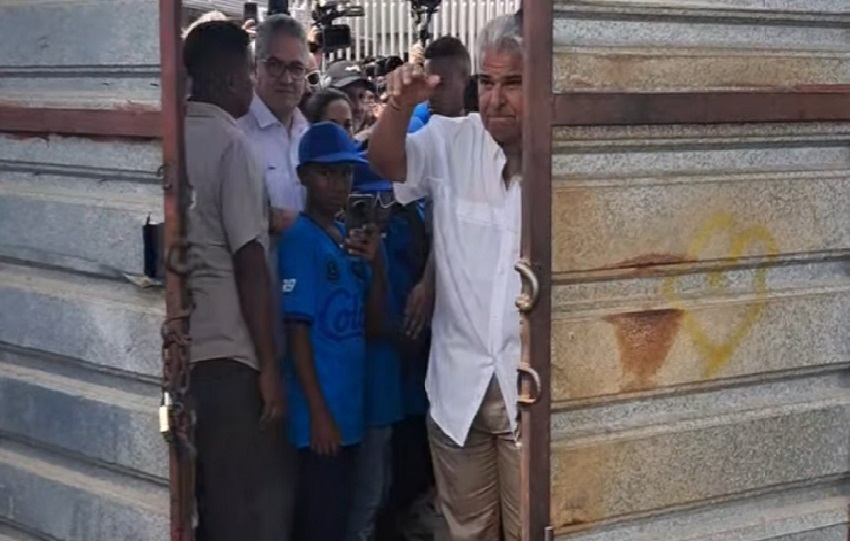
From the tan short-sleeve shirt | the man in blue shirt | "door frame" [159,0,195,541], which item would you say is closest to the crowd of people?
the tan short-sleeve shirt

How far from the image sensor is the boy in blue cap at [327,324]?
10.2 ft

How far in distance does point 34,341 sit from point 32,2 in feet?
2.61

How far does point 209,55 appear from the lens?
3.15 metres

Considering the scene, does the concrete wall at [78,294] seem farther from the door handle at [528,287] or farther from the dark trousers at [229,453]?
the door handle at [528,287]

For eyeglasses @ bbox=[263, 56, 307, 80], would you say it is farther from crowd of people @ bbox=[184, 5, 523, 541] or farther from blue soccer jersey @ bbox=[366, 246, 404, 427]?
blue soccer jersey @ bbox=[366, 246, 404, 427]

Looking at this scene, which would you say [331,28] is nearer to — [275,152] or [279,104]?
[279,104]

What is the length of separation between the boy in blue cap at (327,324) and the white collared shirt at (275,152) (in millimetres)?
190

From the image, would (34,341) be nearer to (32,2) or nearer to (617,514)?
(32,2)

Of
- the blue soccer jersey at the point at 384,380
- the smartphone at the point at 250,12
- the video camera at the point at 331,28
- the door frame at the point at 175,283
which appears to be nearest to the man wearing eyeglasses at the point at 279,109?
the blue soccer jersey at the point at 384,380

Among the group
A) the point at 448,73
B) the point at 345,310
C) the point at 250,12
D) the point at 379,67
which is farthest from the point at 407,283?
the point at 379,67

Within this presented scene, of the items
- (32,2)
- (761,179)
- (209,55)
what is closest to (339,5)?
(209,55)

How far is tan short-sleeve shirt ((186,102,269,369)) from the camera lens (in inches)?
112

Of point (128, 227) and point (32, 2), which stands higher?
point (32, 2)

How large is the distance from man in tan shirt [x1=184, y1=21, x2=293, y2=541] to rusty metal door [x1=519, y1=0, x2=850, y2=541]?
880 millimetres
